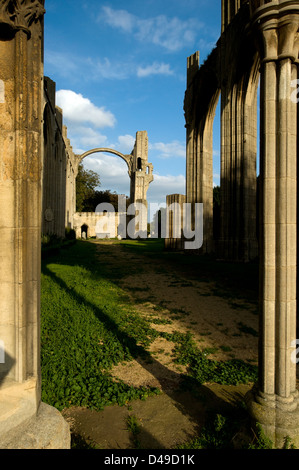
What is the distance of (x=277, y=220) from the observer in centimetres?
222

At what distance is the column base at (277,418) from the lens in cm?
209

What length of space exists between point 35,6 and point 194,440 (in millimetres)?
3395

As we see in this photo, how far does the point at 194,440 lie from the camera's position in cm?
225

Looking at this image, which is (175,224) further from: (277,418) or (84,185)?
(84,185)

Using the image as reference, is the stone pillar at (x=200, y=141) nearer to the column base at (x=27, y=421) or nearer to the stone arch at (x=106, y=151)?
the column base at (x=27, y=421)

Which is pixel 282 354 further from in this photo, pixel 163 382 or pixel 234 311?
pixel 234 311

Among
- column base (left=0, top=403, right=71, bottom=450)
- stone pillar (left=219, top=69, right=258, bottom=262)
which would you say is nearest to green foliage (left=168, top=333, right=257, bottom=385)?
column base (left=0, top=403, right=71, bottom=450)

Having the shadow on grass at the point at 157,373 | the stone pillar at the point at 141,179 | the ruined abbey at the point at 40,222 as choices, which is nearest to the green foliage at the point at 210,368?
the shadow on grass at the point at 157,373

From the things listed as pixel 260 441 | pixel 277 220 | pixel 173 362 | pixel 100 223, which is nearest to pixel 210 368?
pixel 173 362

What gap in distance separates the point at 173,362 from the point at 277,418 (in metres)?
1.72

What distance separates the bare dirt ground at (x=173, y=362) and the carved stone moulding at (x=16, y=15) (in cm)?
305

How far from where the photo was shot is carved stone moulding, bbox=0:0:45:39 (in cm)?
194

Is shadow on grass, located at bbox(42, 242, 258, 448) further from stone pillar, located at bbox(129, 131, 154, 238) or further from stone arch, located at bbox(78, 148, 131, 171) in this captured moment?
stone arch, located at bbox(78, 148, 131, 171)
